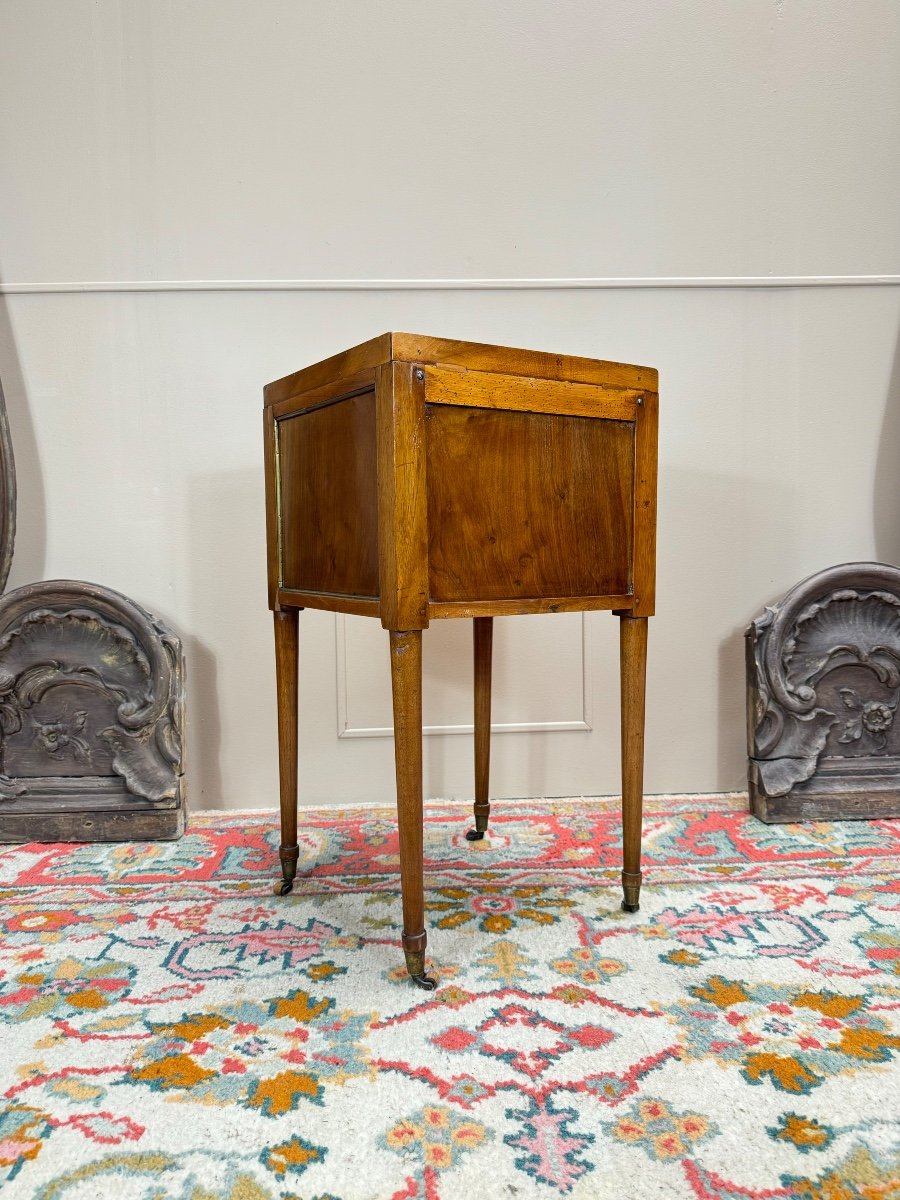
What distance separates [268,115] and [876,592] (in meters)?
1.73

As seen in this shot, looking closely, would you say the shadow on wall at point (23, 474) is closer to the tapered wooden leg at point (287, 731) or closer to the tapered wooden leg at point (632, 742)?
the tapered wooden leg at point (287, 731)

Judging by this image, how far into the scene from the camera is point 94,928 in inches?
52.0

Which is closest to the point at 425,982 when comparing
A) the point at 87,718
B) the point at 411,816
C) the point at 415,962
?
the point at 415,962

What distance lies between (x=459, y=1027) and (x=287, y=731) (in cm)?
60

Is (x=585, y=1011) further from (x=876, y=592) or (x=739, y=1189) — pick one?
(x=876, y=592)

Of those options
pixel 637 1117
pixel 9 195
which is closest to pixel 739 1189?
pixel 637 1117

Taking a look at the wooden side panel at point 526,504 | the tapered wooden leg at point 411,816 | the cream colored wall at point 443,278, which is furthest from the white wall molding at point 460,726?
the tapered wooden leg at point 411,816

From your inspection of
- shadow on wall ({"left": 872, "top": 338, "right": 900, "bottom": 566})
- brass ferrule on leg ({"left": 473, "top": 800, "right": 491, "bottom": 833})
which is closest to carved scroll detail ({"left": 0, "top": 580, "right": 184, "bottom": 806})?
brass ferrule on leg ({"left": 473, "top": 800, "right": 491, "bottom": 833})

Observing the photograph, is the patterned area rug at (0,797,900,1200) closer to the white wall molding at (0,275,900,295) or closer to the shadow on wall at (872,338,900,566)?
the shadow on wall at (872,338,900,566)

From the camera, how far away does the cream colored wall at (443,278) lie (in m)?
1.87

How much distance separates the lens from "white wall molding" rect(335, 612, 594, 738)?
1.94 metres

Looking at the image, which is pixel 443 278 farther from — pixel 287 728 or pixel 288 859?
pixel 288 859

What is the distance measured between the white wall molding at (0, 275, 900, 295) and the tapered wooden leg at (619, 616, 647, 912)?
97 centimetres

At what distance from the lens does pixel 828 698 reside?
1851 mm
